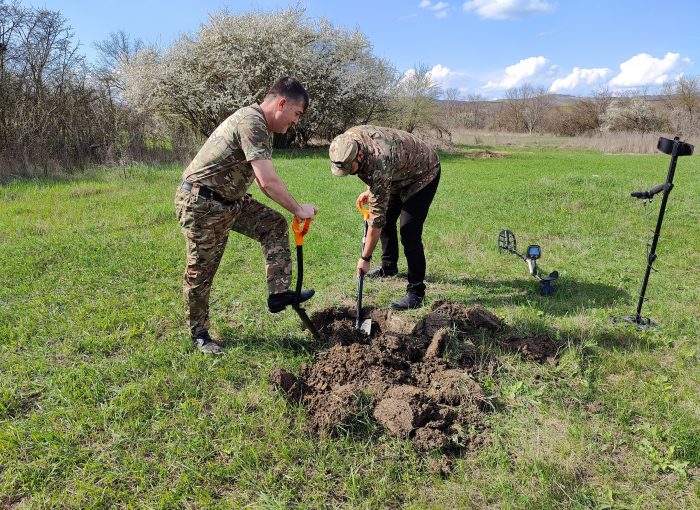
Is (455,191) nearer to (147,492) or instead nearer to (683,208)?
(683,208)

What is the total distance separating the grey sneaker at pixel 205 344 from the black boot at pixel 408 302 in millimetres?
1694

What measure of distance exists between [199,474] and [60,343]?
79.6 inches

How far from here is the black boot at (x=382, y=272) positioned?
17.2 feet

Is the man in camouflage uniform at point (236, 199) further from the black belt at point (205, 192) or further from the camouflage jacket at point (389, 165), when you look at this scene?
the camouflage jacket at point (389, 165)

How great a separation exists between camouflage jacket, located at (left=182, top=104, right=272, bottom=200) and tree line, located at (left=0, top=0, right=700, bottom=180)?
9.68 metres

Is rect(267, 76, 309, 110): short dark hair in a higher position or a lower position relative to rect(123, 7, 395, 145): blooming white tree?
lower

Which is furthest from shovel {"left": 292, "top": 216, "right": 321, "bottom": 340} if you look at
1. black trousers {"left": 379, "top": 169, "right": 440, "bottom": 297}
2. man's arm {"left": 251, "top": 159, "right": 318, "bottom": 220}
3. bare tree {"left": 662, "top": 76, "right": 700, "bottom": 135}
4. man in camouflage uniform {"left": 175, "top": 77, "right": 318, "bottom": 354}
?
bare tree {"left": 662, "top": 76, "right": 700, "bottom": 135}

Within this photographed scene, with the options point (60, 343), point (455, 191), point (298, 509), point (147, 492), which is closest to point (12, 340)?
point (60, 343)

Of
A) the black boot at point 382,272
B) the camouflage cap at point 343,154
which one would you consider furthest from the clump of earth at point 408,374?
the camouflage cap at point 343,154

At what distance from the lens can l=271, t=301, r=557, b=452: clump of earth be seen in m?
2.74

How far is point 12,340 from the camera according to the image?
3.70m

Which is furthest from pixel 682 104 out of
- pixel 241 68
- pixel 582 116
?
pixel 241 68

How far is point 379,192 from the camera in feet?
12.1

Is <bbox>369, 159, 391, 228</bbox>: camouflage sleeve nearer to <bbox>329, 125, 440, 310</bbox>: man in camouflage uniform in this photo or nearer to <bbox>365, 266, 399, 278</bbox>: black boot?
<bbox>329, 125, 440, 310</bbox>: man in camouflage uniform
